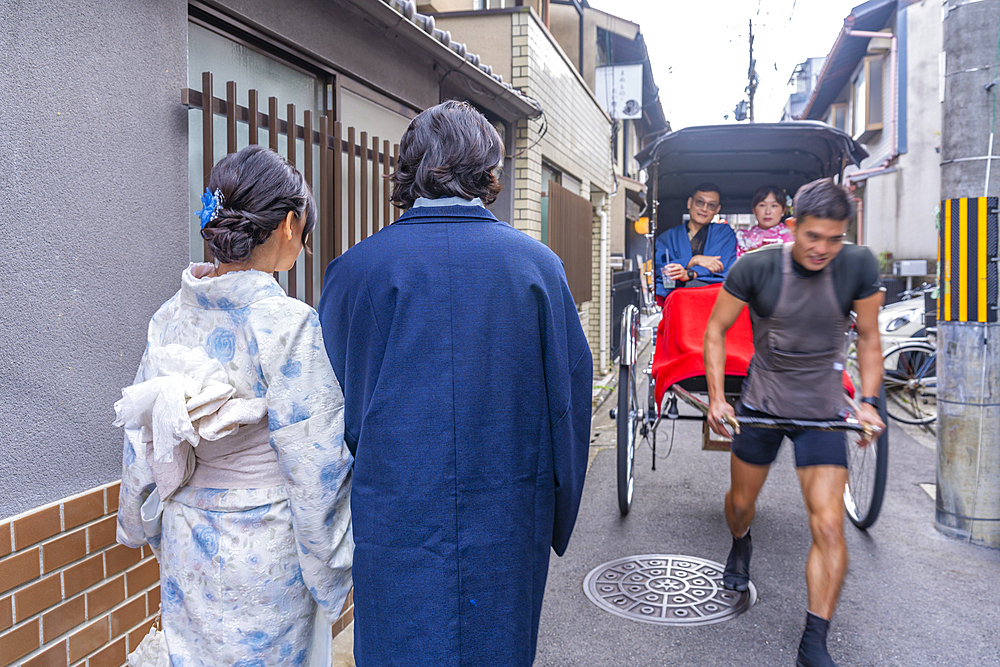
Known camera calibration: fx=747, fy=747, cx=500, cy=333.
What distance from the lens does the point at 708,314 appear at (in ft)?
16.3

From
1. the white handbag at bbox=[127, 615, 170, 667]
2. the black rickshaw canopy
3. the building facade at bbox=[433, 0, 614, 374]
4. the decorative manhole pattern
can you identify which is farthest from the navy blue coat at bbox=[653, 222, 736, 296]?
the white handbag at bbox=[127, 615, 170, 667]

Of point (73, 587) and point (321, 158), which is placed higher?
point (321, 158)

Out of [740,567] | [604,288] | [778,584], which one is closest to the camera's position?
[740,567]

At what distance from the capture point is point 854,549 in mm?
Result: 4781

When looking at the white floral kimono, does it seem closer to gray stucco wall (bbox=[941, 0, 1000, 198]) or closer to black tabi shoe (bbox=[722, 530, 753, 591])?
black tabi shoe (bbox=[722, 530, 753, 591])

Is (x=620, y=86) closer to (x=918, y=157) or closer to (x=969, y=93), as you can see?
(x=918, y=157)

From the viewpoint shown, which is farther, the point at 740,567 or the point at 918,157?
the point at 918,157

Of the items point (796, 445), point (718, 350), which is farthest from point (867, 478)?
point (718, 350)

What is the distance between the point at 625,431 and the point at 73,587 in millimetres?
3478

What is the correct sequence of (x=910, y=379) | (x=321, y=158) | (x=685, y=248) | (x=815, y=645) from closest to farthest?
(x=815, y=645) < (x=321, y=158) < (x=685, y=248) < (x=910, y=379)

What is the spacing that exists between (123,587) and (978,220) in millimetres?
5276

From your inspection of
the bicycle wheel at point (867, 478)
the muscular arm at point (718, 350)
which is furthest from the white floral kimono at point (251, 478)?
the bicycle wheel at point (867, 478)

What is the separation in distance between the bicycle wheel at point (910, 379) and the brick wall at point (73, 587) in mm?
8890

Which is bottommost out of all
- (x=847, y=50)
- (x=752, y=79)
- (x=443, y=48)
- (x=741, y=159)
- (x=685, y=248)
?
(x=685, y=248)
